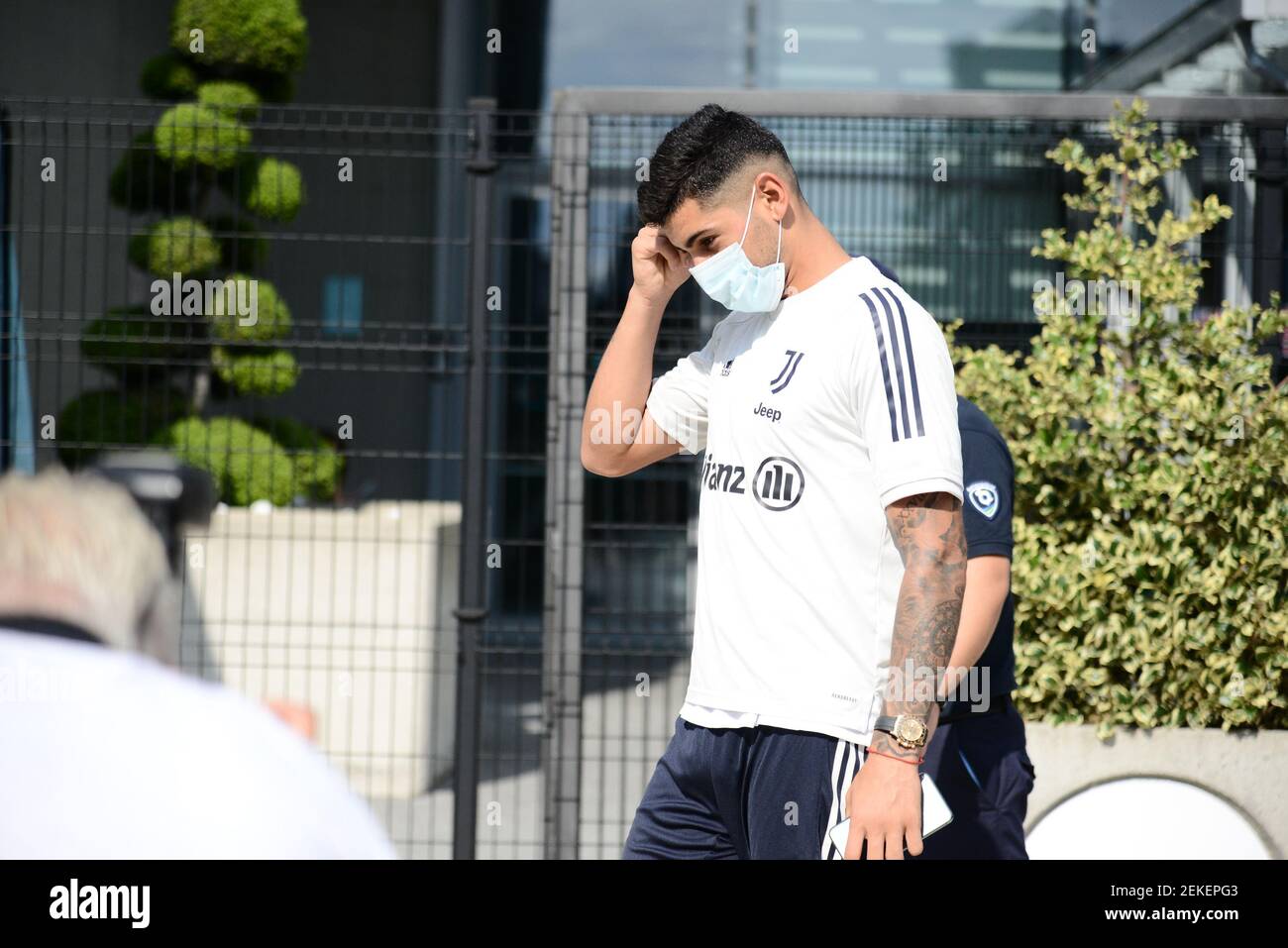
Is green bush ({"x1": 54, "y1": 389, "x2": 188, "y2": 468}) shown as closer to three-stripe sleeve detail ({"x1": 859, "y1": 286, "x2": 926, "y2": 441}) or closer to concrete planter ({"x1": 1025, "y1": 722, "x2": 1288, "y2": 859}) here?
concrete planter ({"x1": 1025, "y1": 722, "x2": 1288, "y2": 859})

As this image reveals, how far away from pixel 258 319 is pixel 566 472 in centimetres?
206

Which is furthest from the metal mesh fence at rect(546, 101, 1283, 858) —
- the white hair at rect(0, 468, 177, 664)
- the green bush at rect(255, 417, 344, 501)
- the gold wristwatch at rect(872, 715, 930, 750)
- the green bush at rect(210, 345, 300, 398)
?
the white hair at rect(0, 468, 177, 664)

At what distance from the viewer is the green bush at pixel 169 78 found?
6.93m

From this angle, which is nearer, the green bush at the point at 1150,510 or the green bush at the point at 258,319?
the green bush at the point at 1150,510

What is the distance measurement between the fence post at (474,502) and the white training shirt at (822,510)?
232cm

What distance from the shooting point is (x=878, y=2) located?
935cm

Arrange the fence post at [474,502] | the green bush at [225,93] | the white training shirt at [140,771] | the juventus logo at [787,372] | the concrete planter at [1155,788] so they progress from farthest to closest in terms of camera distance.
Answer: the green bush at [225,93]
the fence post at [474,502]
the concrete planter at [1155,788]
the juventus logo at [787,372]
the white training shirt at [140,771]

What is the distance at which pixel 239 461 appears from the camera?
6.23 meters

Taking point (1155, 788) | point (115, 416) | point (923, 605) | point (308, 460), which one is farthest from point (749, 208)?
point (115, 416)

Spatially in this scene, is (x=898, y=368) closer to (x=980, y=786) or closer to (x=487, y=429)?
(x=980, y=786)

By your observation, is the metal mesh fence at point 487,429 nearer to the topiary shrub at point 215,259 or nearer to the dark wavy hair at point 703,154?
the topiary shrub at point 215,259

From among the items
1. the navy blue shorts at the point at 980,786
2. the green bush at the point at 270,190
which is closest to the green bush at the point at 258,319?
the green bush at the point at 270,190
